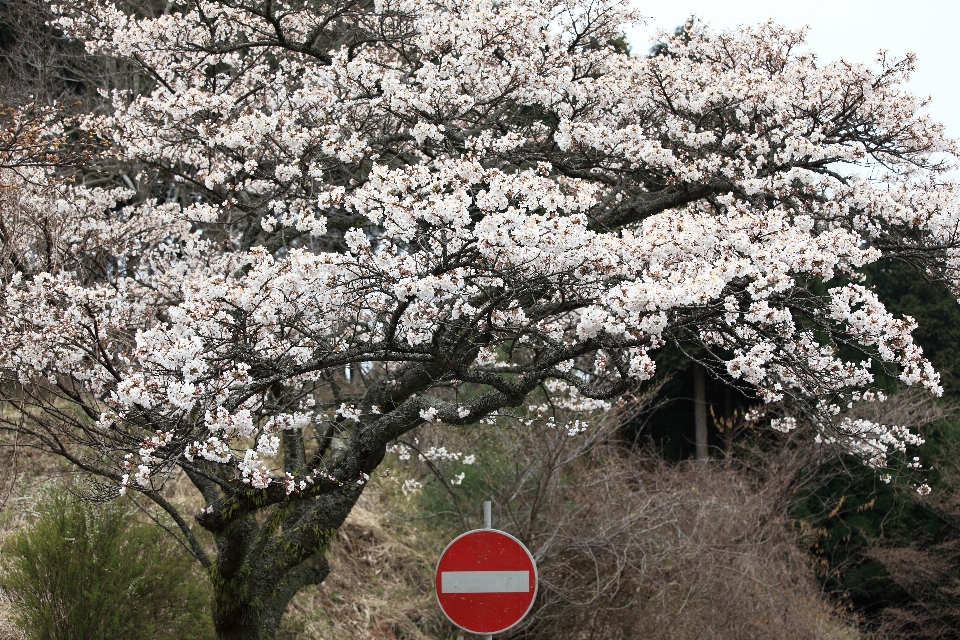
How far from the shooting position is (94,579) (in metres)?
4.73

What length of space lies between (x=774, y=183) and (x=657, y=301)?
2.55 m

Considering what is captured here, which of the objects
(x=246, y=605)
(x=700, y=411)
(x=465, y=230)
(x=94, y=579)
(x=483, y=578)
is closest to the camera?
(x=465, y=230)

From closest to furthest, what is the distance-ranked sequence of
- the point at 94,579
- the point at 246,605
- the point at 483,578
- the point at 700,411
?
the point at 483,578, the point at 94,579, the point at 246,605, the point at 700,411

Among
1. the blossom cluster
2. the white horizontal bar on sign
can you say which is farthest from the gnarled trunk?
the white horizontal bar on sign

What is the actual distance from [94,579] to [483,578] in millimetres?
2260

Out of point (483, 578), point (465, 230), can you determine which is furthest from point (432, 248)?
point (483, 578)

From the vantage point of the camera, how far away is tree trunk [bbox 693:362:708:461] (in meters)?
16.2

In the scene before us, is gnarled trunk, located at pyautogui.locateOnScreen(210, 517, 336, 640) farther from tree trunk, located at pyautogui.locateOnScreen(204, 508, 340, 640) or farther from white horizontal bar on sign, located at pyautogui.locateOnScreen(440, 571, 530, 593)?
white horizontal bar on sign, located at pyautogui.locateOnScreen(440, 571, 530, 593)

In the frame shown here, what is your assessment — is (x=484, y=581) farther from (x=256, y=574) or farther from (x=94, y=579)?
(x=94, y=579)

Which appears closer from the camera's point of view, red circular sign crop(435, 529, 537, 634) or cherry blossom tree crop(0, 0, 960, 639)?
cherry blossom tree crop(0, 0, 960, 639)

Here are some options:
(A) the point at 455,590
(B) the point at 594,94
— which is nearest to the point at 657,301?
(A) the point at 455,590

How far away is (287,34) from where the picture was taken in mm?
7492

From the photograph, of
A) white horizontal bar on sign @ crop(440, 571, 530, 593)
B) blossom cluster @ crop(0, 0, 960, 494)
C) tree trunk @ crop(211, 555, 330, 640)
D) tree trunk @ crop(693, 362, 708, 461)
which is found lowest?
tree trunk @ crop(211, 555, 330, 640)

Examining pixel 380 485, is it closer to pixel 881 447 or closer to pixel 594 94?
pixel 594 94
